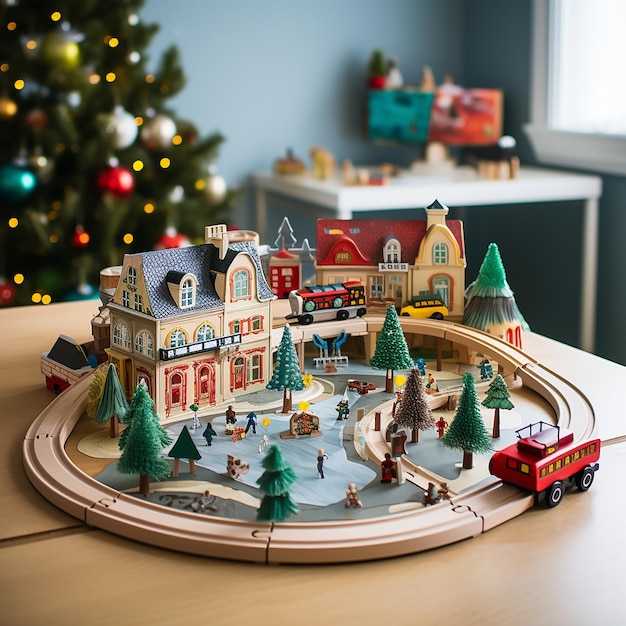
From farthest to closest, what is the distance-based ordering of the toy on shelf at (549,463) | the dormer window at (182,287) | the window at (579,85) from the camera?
the window at (579,85)
the dormer window at (182,287)
the toy on shelf at (549,463)

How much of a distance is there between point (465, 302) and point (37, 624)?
4.58 ft

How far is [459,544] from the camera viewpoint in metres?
1.26

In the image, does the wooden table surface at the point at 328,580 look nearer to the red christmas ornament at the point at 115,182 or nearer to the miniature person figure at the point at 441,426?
the miniature person figure at the point at 441,426

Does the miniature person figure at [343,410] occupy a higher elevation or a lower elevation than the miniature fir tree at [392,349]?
lower

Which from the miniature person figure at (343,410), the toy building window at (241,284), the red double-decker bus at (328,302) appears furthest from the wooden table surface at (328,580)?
the red double-decker bus at (328,302)

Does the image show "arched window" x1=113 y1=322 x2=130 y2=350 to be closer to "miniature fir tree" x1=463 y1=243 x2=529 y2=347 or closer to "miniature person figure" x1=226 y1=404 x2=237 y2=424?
"miniature person figure" x1=226 y1=404 x2=237 y2=424

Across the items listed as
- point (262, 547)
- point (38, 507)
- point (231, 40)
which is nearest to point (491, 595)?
point (262, 547)

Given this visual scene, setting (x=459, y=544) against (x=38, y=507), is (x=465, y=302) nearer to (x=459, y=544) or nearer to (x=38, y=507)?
(x=459, y=544)

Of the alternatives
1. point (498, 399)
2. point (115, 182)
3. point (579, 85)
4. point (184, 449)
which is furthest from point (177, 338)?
point (579, 85)

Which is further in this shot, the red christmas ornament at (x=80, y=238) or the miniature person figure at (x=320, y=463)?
the red christmas ornament at (x=80, y=238)

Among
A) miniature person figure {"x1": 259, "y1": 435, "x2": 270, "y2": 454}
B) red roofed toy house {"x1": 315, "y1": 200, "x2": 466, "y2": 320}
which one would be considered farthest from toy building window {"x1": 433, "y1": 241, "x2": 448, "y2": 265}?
miniature person figure {"x1": 259, "y1": 435, "x2": 270, "y2": 454}

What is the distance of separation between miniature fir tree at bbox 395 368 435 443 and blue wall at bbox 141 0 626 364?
7.87ft

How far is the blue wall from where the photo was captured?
414 cm

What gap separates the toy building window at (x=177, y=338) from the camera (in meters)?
1.67
